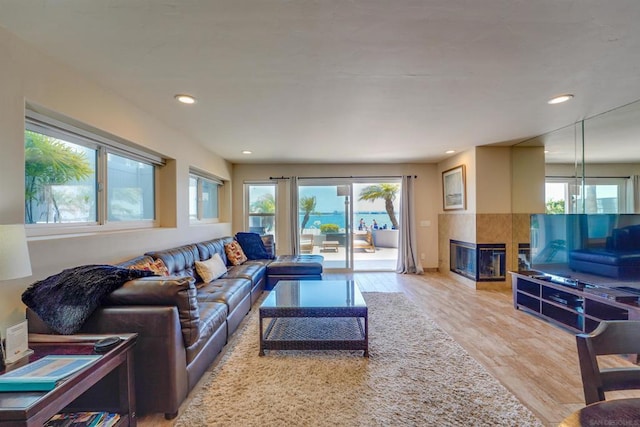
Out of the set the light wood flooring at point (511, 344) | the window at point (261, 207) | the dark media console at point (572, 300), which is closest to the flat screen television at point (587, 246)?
the dark media console at point (572, 300)

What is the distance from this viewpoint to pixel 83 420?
1.48 metres

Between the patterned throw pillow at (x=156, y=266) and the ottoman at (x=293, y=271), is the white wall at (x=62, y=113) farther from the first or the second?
the ottoman at (x=293, y=271)

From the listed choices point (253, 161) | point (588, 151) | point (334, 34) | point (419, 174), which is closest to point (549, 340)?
point (588, 151)

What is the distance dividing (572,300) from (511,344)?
101 cm

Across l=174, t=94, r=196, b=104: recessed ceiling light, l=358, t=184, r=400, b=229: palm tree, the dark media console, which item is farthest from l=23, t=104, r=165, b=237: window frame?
l=358, t=184, r=400, b=229: palm tree

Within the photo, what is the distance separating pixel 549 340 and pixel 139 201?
4.58m

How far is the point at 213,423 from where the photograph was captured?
69.0 inches

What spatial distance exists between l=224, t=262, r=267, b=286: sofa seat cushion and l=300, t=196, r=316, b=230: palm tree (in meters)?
1.85

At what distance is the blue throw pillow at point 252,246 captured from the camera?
205 inches

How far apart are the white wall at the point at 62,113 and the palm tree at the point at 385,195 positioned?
5.15 m

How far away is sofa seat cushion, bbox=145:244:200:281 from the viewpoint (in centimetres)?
304

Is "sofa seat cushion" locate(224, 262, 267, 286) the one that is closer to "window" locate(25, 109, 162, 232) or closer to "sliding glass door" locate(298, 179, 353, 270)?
"window" locate(25, 109, 162, 232)

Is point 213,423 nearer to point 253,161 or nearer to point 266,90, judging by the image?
point 266,90

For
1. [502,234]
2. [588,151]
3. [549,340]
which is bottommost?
[549,340]
